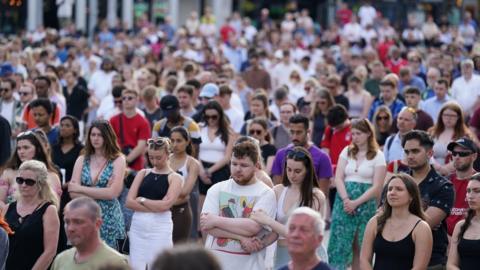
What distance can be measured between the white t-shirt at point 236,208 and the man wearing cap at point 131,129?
4.58m

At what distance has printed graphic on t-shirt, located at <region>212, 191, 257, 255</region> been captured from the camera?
8.79m

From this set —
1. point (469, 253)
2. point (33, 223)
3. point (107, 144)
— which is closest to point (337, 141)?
point (107, 144)

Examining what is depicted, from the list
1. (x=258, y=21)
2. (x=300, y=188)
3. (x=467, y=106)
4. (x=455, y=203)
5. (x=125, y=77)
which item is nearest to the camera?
(x=300, y=188)

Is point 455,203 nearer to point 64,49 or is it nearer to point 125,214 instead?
point 125,214

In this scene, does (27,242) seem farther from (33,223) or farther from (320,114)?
(320,114)

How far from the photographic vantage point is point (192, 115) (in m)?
14.3

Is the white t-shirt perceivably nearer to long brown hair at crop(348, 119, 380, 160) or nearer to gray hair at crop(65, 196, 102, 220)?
gray hair at crop(65, 196, 102, 220)

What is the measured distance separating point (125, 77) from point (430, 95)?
18.6 feet

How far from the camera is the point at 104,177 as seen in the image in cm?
1052

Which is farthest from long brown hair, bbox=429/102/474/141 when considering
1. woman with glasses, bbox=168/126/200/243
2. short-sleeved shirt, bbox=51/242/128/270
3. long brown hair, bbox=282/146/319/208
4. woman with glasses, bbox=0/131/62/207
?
short-sleeved shirt, bbox=51/242/128/270

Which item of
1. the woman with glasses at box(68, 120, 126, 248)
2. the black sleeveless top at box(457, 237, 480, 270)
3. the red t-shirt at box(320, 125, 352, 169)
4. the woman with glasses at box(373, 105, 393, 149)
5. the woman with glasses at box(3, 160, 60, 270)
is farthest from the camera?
the woman with glasses at box(373, 105, 393, 149)

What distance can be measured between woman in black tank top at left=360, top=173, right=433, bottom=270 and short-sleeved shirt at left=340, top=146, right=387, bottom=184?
2.89 m

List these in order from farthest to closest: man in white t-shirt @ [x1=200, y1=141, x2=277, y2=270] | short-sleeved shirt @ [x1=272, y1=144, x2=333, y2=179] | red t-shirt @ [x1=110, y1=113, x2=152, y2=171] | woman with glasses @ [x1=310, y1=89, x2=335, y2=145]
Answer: woman with glasses @ [x1=310, y1=89, x2=335, y2=145] → red t-shirt @ [x1=110, y1=113, x2=152, y2=171] → short-sleeved shirt @ [x1=272, y1=144, x2=333, y2=179] → man in white t-shirt @ [x1=200, y1=141, x2=277, y2=270]

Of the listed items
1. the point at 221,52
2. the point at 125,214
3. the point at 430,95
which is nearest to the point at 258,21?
the point at 221,52
